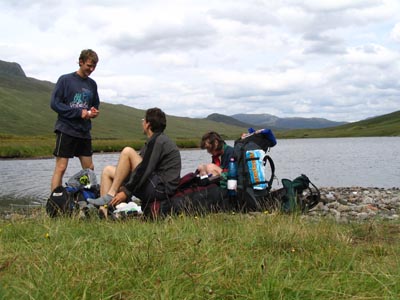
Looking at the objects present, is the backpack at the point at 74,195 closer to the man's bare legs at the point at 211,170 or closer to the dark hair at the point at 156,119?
the dark hair at the point at 156,119

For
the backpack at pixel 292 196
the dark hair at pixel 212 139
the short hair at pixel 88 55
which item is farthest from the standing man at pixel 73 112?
the backpack at pixel 292 196

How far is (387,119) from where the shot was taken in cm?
18025

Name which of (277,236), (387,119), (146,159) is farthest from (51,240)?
(387,119)

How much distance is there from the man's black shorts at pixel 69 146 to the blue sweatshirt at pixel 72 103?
92 mm

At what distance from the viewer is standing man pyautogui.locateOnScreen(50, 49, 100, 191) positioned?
797cm

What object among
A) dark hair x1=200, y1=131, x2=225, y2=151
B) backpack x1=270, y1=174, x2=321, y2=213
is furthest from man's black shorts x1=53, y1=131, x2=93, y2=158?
backpack x1=270, y1=174, x2=321, y2=213

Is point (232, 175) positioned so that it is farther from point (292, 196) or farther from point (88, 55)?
point (88, 55)

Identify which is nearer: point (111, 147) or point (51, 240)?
point (51, 240)

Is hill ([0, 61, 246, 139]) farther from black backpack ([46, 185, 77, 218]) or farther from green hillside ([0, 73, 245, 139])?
black backpack ([46, 185, 77, 218])

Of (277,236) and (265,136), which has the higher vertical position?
(265,136)

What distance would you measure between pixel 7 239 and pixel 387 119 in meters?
190

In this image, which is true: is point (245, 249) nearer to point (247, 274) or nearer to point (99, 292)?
point (247, 274)

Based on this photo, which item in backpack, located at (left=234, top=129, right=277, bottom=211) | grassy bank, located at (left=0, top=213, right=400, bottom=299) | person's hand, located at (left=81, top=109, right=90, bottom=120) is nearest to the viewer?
grassy bank, located at (left=0, top=213, right=400, bottom=299)

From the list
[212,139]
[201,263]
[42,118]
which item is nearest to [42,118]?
[42,118]
